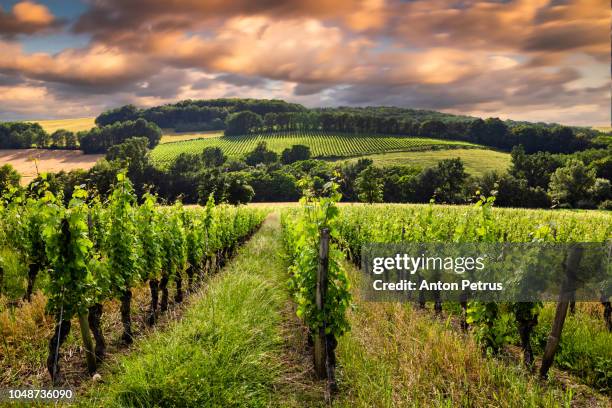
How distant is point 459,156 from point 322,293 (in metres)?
81.0

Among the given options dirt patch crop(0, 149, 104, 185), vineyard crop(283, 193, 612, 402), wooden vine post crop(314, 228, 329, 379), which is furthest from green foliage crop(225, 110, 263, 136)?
wooden vine post crop(314, 228, 329, 379)

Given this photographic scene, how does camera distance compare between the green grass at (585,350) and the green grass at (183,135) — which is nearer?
the green grass at (585,350)

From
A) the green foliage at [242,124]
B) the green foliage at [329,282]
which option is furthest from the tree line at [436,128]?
the green foliage at [329,282]

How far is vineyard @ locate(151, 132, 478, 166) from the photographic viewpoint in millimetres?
90938

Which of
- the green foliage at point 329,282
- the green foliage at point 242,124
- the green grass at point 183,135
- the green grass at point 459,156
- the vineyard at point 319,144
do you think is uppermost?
the green foliage at point 242,124

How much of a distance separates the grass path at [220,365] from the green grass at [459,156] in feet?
230

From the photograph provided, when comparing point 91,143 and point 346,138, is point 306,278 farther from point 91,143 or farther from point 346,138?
point 346,138

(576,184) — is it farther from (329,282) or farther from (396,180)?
(329,282)

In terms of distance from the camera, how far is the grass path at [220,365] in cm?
455

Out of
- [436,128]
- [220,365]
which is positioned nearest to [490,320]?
[220,365]

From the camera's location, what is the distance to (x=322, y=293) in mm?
5539

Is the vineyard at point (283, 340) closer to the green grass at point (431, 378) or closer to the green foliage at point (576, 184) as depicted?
the green grass at point (431, 378)

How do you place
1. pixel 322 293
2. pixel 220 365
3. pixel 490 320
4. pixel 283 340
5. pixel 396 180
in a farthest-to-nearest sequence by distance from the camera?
1. pixel 396 180
2. pixel 283 340
3. pixel 490 320
4. pixel 322 293
5. pixel 220 365

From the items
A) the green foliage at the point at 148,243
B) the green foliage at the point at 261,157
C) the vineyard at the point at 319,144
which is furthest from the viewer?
the vineyard at the point at 319,144
